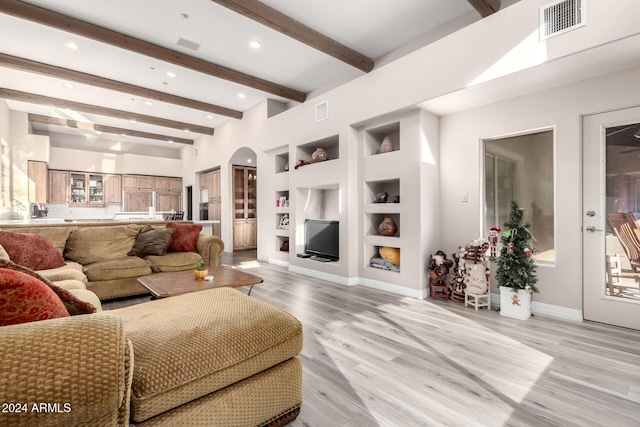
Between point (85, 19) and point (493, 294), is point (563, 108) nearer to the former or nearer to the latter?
point (493, 294)

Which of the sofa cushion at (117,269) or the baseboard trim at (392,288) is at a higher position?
the sofa cushion at (117,269)

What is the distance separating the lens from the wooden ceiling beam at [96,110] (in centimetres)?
562

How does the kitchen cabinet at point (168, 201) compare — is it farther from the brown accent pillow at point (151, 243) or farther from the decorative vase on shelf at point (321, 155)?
the decorative vase on shelf at point (321, 155)

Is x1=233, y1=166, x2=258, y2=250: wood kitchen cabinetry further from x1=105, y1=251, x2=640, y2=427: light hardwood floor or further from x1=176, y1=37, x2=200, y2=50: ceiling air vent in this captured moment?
x1=105, y1=251, x2=640, y2=427: light hardwood floor

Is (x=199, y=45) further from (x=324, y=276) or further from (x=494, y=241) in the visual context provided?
(x=494, y=241)

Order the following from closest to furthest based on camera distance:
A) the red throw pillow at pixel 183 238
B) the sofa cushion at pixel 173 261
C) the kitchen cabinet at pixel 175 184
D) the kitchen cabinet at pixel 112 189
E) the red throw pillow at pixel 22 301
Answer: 1. the red throw pillow at pixel 22 301
2. the sofa cushion at pixel 173 261
3. the red throw pillow at pixel 183 238
4. the kitchen cabinet at pixel 112 189
5. the kitchen cabinet at pixel 175 184

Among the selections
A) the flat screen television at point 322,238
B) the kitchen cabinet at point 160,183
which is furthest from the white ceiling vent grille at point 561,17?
the kitchen cabinet at point 160,183

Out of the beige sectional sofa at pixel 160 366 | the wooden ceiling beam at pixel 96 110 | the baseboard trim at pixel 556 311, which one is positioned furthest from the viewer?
the wooden ceiling beam at pixel 96 110

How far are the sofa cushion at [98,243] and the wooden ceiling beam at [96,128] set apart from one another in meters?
5.12

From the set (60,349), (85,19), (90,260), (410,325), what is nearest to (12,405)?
(60,349)

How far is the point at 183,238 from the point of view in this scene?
4355mm

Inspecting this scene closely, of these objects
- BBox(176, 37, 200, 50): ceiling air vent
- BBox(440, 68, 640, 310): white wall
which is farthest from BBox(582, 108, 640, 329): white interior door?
BBox(176, 37, 200, 50): ceiling air vent

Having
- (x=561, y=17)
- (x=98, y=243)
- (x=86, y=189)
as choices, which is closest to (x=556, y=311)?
(x=561, y=17)

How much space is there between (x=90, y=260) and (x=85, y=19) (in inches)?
113
